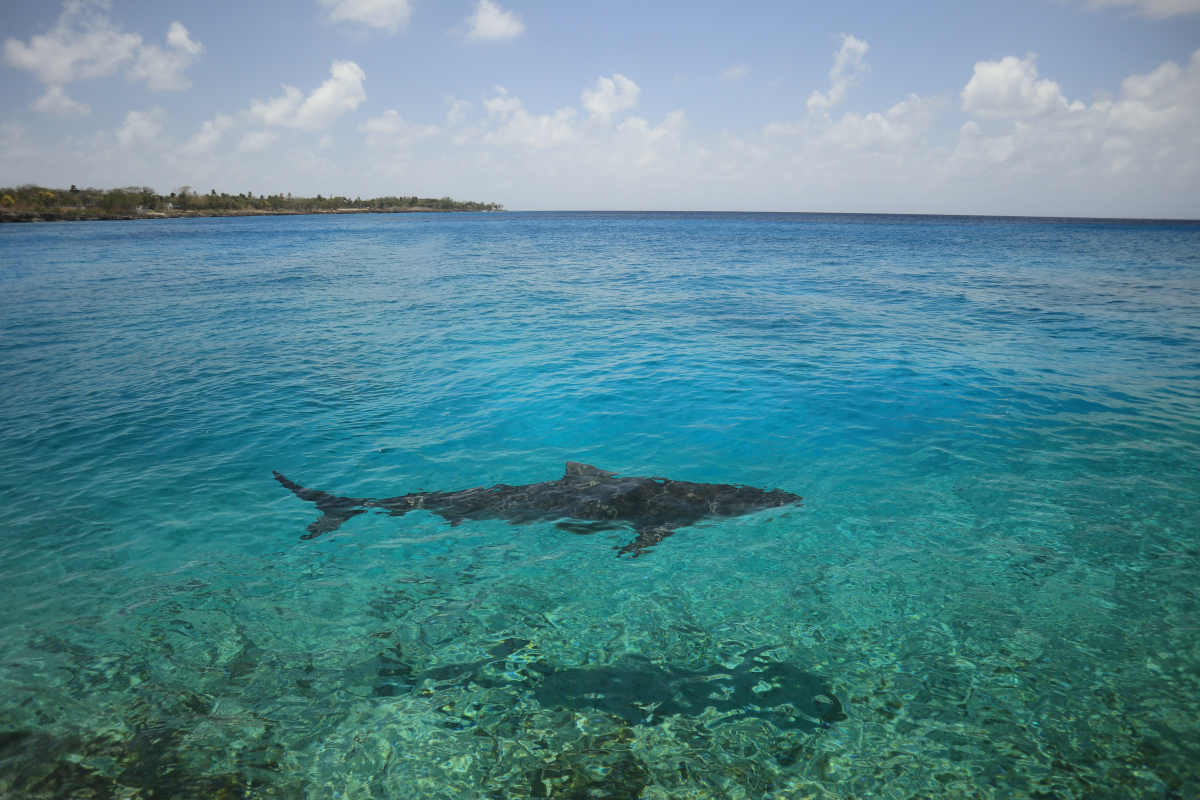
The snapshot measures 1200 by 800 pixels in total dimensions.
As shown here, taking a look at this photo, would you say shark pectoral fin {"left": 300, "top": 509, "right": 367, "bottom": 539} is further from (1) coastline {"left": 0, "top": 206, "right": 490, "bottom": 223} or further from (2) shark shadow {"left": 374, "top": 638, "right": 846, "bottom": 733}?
(1) coastline {"left": 0, "top": 206, "right": 490, "bottom": 223}

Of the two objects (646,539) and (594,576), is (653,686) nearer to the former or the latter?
(594,576)

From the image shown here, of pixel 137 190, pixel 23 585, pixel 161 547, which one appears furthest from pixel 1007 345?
pixel 137 190

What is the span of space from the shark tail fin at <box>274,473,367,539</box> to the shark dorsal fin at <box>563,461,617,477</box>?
3400 mm

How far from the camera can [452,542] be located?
24.4 ft

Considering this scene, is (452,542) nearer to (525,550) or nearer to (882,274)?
(525,550)

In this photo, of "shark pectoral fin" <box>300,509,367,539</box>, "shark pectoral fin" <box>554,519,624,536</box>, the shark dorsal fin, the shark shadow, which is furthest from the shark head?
the shark shadow

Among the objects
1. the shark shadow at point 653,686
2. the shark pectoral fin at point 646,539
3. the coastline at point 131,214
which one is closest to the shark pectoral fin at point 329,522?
the shark shadow at point 653,686

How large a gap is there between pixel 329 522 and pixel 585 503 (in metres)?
4.00

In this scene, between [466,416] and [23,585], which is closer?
[23,585]

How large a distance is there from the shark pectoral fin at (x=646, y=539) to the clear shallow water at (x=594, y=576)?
0.24 meters

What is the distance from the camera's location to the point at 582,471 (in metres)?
8.99

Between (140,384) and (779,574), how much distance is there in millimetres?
15828

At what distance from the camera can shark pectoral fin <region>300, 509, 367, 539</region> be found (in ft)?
25.1

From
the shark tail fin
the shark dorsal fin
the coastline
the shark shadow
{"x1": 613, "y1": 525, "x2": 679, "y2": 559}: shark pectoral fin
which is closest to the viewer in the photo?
the shark shadow
